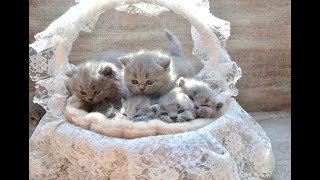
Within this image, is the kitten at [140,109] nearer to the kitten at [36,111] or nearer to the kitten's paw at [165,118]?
the kitten's paw at [165,118]

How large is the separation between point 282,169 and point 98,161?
2.56ft

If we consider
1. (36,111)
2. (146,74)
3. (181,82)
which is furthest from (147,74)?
(36,111)

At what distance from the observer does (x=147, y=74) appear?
1600mm

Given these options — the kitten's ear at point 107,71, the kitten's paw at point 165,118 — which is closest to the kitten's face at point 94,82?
the kitten's ear at point 107,71

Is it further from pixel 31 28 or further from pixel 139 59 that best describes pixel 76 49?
pixel 139 59

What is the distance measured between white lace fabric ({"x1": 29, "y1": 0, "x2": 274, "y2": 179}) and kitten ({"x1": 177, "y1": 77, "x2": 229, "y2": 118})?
0.14 ft

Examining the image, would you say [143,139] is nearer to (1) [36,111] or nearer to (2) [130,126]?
(2) [130,126]

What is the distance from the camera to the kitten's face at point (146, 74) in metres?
1.60

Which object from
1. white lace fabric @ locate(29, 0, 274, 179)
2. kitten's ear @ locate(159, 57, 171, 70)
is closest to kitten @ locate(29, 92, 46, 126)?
white lace fabric @ locate(29, 0, 274, 179)

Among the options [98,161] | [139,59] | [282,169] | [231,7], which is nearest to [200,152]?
[98,161]

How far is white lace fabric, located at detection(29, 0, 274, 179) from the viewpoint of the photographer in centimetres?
137

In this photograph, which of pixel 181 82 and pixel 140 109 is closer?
pixel 140 109

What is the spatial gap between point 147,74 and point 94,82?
0.18 m

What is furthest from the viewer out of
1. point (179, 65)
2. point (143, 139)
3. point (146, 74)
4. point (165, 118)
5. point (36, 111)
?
point (36, 111)
